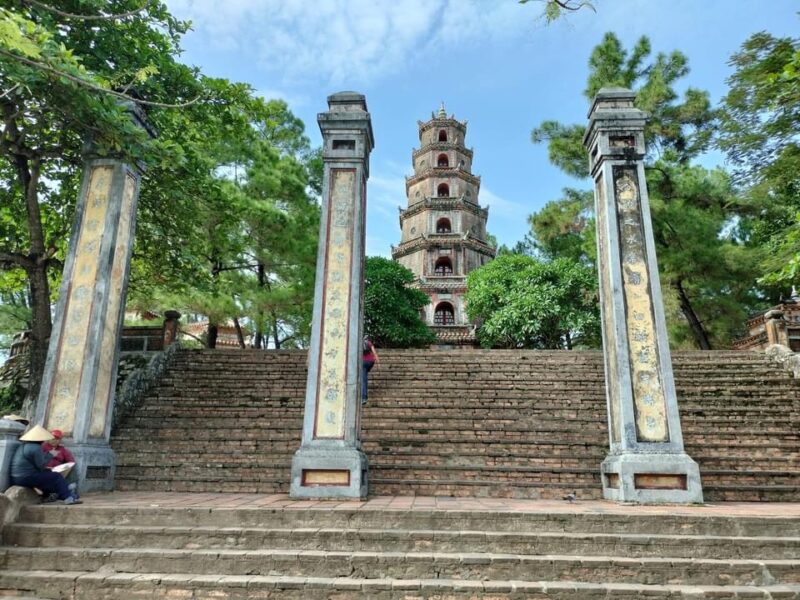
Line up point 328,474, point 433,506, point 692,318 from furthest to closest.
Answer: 1. point 692,318
2. point 328,474
3. point 433,506

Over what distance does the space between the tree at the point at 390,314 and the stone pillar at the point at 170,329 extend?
7.10 m

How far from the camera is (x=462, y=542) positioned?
3.93m

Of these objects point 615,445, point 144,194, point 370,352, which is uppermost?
point 144,194

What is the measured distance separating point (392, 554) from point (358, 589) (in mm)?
358

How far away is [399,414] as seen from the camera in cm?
832

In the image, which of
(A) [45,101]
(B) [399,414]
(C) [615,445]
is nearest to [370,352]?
(B) [399,414]

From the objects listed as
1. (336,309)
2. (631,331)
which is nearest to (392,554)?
(336,309)

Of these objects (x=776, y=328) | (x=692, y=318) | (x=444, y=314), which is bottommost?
(x=776, y=328)

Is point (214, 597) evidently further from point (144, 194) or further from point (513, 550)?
point (144, 194)

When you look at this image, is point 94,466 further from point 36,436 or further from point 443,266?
point 443,266

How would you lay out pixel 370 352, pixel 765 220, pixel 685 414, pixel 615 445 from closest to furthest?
pixel 615 445, pixel 685 414, pixel 370 352, pixel 765 220

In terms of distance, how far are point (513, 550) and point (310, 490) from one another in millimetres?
2358

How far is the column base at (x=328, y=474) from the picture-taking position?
5.43 m

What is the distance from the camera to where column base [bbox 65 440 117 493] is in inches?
225
